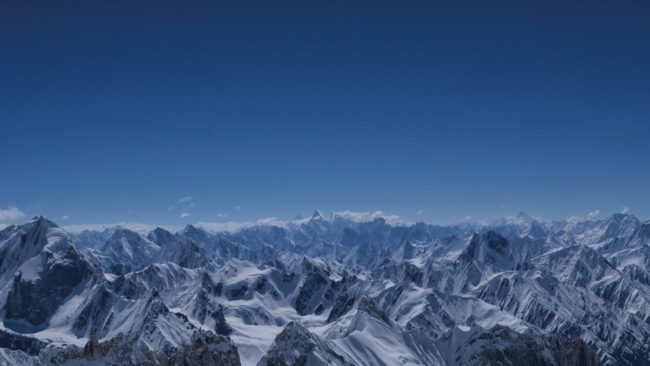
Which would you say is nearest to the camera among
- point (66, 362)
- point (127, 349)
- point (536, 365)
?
point (66, 362)

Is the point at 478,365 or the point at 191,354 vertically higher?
the point at 191,354

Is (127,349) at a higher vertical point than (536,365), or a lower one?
higher

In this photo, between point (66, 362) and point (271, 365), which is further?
point (271, 365)

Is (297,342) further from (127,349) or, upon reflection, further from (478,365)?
(478,365)

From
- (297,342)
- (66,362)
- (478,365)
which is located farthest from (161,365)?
(478,365)

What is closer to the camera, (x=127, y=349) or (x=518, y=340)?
(x=127, y=349)

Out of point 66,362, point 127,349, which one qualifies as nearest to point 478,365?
point 127,349

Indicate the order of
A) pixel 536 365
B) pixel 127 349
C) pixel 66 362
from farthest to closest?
pixel 536 365 < pixel 127 349 < pixel 66 362

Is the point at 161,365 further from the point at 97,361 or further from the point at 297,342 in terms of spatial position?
the point at 297,342
